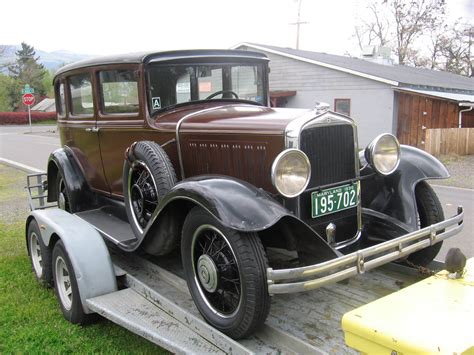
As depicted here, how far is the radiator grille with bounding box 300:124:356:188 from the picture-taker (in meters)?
3.16

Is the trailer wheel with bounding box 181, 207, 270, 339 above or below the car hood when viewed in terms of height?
below

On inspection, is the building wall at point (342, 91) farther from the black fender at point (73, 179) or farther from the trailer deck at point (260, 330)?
the trailer deck at point (260, 330)

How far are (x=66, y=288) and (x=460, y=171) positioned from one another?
36.2 feet

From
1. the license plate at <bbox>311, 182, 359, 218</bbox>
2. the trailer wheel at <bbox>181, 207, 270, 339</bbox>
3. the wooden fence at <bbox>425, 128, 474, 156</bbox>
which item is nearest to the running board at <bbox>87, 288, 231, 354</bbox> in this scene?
the trailer wheel at <bbox>181, 207, 270, 339</bbox>

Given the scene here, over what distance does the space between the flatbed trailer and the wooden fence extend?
12.3 meters

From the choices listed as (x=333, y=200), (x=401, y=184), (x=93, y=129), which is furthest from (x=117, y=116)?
(x=401, y=184)

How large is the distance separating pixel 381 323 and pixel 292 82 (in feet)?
61.2

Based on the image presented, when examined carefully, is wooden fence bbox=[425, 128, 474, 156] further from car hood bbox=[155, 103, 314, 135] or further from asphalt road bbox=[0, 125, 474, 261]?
car hood bbox=[155, 103, 314, 135]

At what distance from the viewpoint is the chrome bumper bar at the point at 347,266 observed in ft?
8.09

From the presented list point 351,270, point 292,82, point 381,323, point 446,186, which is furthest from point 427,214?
point 292,82

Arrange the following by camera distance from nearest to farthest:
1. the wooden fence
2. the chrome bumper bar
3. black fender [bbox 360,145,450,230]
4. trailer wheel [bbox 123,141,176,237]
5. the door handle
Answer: the chrome bumper bar → trailer wheel [bbox 123,141,176,237] → black fender [bbox 360,145,450,230] → the door handle → the wooden fence

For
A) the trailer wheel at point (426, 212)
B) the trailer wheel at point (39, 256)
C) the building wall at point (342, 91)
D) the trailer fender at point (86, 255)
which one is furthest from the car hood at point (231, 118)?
the building wall at point (342, 91)

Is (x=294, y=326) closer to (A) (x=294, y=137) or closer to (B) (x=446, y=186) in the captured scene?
(A) (x=294, y=137)

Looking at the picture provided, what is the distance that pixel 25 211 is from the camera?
24.1ft
